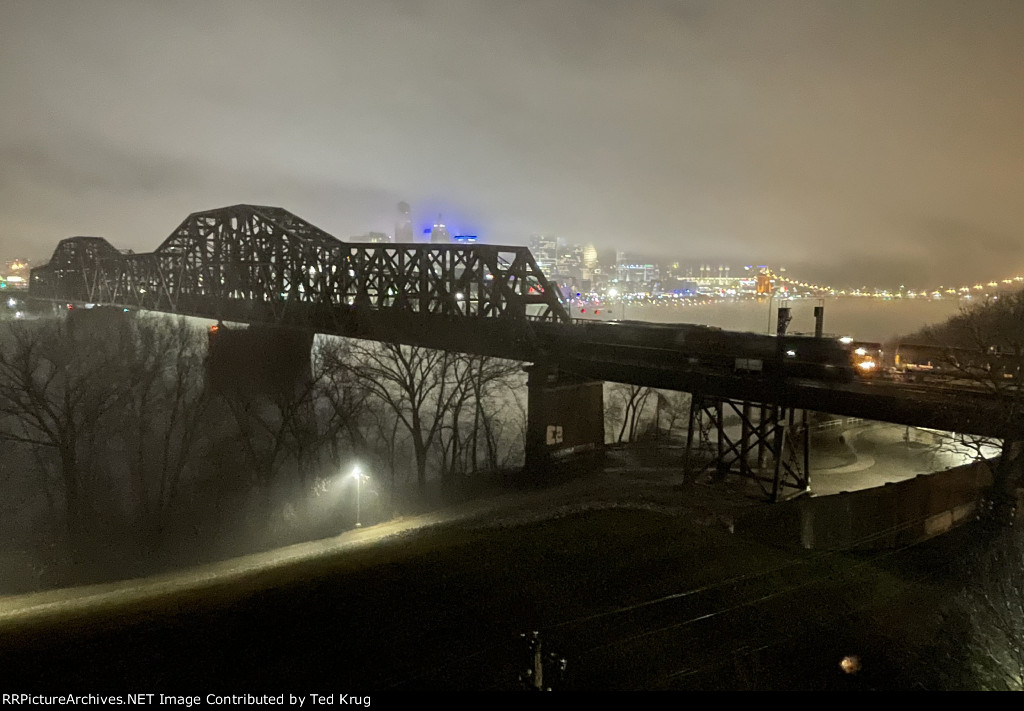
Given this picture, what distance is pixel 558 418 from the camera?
2408 cm

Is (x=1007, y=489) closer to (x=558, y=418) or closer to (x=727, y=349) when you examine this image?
(x=727, y=349)

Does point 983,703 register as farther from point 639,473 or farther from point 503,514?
point 639,473

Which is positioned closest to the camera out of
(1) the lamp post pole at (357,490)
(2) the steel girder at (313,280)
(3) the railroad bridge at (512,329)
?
(3) the railroad bridge at (512,329)

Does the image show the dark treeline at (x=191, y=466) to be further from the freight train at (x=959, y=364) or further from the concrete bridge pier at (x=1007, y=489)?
the concrete bridge pier at (x=1007, y=489)

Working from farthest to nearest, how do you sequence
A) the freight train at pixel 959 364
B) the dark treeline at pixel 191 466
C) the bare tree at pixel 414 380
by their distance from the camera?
the bare tree at pixel 414 380 → the dark treeline at pixel 191 466 → the freight train at pixel 959 364

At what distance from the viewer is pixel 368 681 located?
306 inches

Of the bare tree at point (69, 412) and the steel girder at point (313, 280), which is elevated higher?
the steel girder at point (313, 280)

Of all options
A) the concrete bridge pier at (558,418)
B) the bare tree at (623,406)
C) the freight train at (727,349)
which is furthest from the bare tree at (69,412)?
the bare tree at (623,406)

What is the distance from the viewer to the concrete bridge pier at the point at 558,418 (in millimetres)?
23641

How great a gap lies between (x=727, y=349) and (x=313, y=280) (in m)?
34.9

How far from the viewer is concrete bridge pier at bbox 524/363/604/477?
23641 millimetres

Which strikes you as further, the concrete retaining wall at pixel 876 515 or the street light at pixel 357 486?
the street light at pixel 357 486

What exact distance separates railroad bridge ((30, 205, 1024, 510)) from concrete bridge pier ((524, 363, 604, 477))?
5cm

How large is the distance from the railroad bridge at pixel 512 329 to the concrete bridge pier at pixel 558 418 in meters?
0.05
